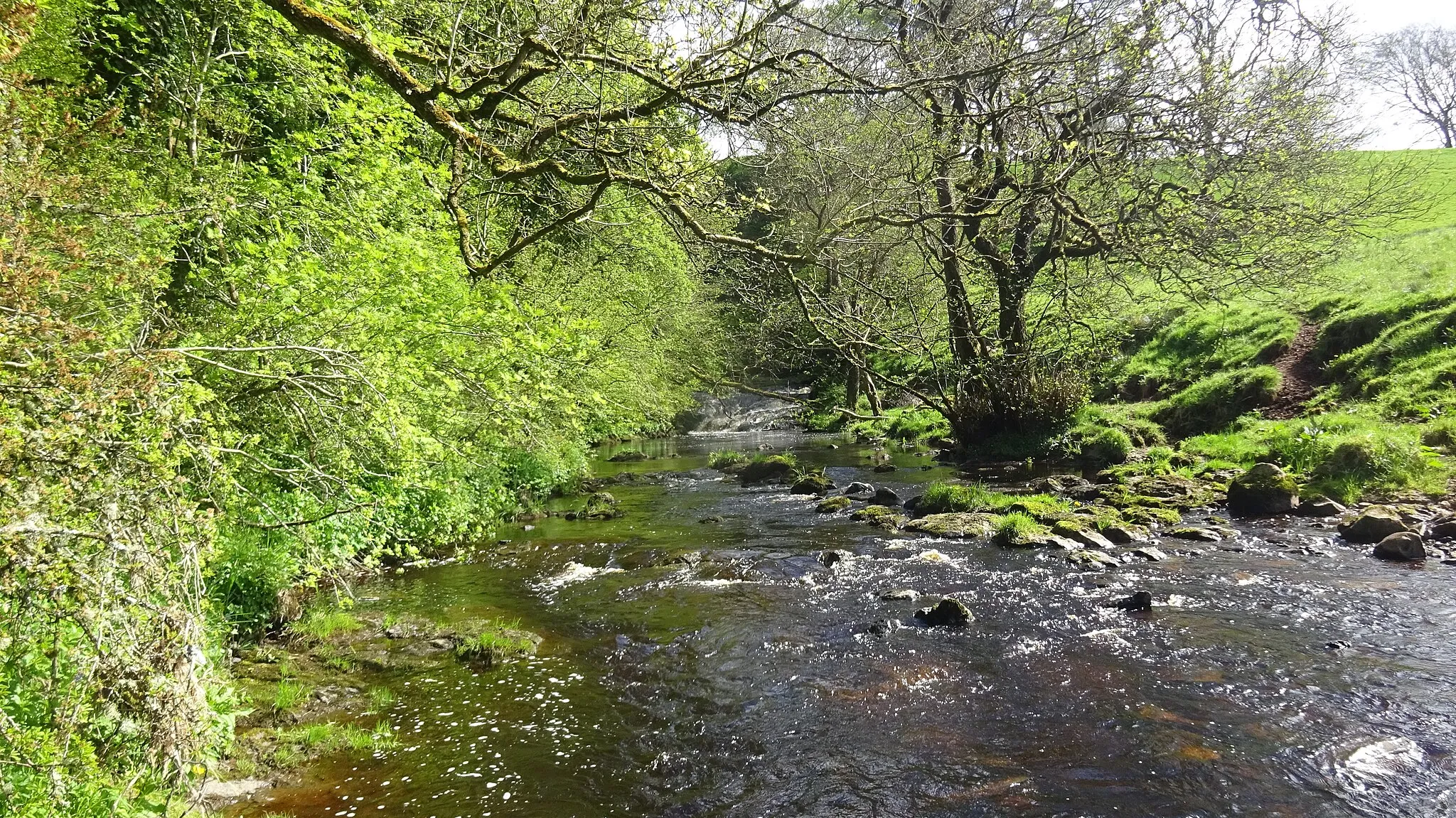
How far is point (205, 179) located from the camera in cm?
783

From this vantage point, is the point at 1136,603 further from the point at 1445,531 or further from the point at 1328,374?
the point at 1328,374

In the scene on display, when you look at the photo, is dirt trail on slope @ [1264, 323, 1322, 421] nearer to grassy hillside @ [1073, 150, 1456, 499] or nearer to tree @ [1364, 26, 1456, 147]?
grassy hillside @ [1073, 150, 1456, 499]

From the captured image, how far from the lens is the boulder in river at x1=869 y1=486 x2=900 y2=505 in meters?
16.4

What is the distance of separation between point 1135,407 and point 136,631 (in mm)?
23483

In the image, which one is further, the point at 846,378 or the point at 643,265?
the point at 846,378

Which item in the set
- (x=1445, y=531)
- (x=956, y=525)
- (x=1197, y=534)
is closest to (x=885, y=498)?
(x=956, y=525)

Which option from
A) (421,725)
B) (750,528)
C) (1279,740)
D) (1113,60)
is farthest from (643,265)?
(1279,740)

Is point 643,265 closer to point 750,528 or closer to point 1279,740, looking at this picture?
point 750,528

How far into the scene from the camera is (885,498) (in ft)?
54.3

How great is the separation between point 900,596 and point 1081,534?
4.06 metres

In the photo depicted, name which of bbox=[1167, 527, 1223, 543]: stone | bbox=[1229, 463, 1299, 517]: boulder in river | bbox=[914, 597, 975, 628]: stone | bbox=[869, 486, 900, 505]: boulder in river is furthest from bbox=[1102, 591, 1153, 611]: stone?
bbox=[869, 486, 900, 505]: boulder in river

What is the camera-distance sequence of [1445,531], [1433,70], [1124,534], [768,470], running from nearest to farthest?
[1445,531] < [1124,534] < [768,470] < [1433,70]

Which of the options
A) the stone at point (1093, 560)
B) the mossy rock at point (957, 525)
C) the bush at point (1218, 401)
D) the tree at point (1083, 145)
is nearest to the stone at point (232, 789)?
the tree at point (1083, 145)

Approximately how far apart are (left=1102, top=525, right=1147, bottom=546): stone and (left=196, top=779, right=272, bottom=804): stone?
1183 centimetres
